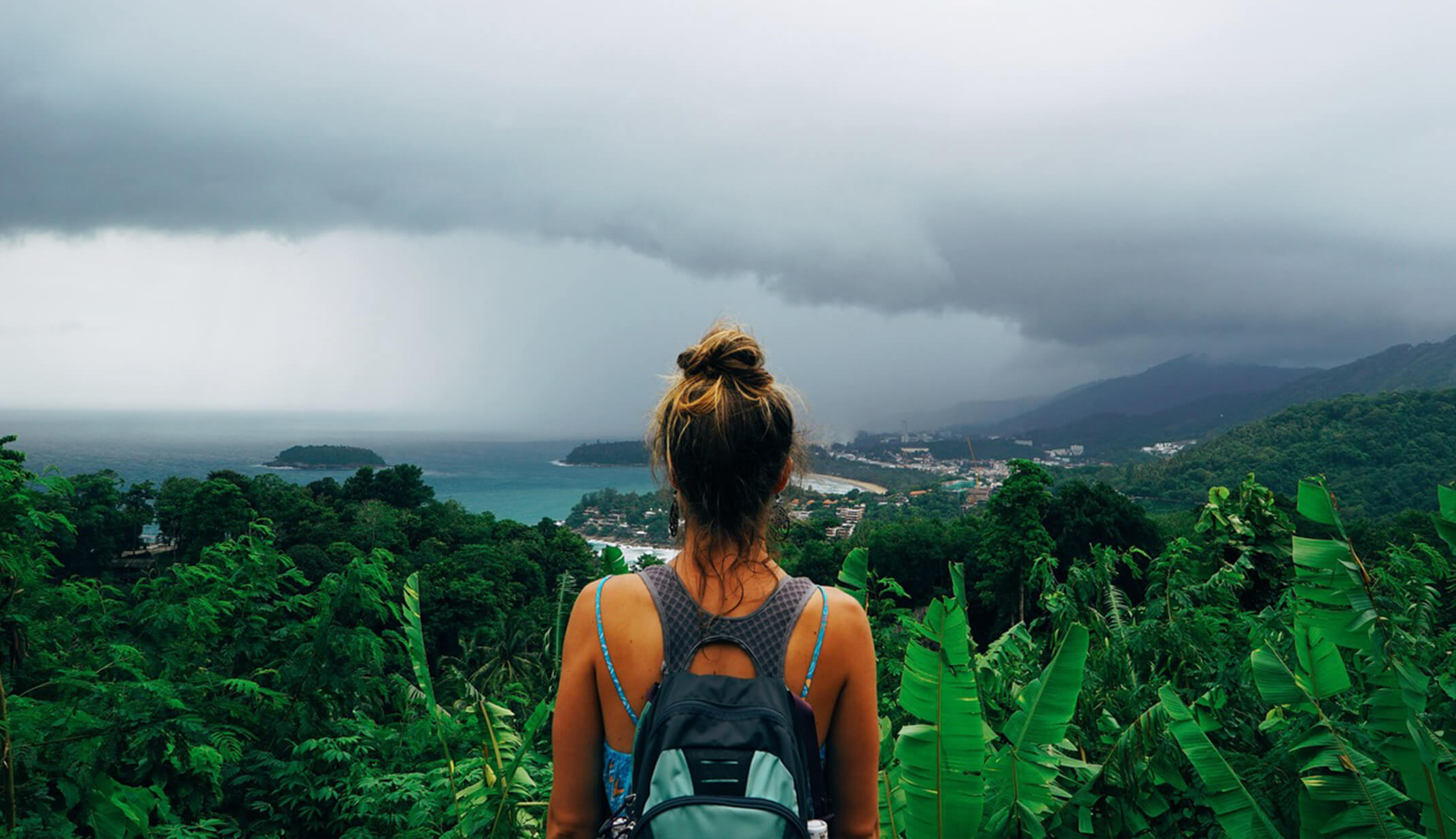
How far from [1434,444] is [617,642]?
55083 millimetres

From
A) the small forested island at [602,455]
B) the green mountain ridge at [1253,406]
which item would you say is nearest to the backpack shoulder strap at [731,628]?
the green mountain ridge at [1253,406]

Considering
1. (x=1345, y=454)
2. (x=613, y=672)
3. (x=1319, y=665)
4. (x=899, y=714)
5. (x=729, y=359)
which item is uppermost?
(x=729, y=359)

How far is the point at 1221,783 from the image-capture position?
2.26 meters

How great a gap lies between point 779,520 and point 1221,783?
170cm

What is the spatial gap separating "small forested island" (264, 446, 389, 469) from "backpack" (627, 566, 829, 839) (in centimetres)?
9237

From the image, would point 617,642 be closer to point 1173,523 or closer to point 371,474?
point 1173,523

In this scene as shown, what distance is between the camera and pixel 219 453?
108 m

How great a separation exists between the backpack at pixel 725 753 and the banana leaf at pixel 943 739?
1.02m

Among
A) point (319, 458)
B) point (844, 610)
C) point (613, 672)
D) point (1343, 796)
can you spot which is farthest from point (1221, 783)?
point (319, 458)

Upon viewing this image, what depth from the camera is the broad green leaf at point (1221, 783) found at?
2256 mm

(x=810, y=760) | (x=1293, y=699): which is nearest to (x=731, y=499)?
(x=810, y=760)

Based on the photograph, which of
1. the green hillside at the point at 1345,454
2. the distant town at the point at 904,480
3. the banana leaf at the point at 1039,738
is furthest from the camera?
the distant town at the point at 904,480

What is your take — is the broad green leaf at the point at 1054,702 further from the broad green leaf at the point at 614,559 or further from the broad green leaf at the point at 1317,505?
the broad green leaf at the point at 614,559

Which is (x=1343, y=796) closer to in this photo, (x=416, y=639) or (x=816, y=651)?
(x=816, y=651)
